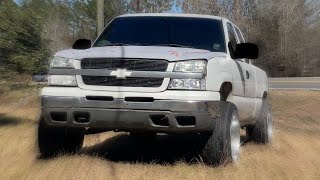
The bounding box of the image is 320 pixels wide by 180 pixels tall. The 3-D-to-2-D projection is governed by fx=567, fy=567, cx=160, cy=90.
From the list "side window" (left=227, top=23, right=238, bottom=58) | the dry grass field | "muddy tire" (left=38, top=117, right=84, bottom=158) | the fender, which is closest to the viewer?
the dry grass field

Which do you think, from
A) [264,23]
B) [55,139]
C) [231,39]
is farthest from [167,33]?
[264,23]

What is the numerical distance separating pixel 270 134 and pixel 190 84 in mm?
3743

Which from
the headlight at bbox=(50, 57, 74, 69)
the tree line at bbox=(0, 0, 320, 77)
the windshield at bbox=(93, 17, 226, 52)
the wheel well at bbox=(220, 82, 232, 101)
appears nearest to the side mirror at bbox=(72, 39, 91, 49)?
the windshield at bbox=(93, 17, 226, 52)

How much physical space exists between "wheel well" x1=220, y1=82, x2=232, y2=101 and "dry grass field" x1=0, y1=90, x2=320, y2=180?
79 centimetres

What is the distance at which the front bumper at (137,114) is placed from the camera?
5.96 m

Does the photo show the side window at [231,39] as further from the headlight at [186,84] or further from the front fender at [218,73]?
the headlight at [186,84]

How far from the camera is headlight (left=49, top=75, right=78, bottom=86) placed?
20.6 ft

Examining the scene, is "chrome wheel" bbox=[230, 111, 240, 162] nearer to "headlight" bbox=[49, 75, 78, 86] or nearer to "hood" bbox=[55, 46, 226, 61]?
"hood" bbox=[55, 46, 226, 61]

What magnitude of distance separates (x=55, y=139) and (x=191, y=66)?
1.97 meters

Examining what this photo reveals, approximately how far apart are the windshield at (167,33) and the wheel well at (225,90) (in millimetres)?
592

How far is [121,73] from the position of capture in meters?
6.14

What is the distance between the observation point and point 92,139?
902 cm

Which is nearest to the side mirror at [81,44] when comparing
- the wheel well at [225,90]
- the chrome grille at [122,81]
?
the chrome grille at [122,81]

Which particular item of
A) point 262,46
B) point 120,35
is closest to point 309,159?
point 120,35
